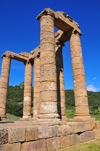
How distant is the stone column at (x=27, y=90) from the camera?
17406 mm

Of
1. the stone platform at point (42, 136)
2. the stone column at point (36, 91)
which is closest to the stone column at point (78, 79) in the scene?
the stone platform at point (42, 136)

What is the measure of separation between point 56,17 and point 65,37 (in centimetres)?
358

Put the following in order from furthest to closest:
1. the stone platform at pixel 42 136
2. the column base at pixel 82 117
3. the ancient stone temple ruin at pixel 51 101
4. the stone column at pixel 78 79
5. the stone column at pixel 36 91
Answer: the stone column at pixel 36 91 → the stone column at pixel 78 79 → the column base at pixel 82 117 → the ancient stone temple ruin at pixel 51 101 → the stone platform at pixel 42 136

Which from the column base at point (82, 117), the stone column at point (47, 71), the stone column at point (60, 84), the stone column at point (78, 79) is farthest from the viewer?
the stone column at point (60, 84)

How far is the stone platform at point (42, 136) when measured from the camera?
479 cm

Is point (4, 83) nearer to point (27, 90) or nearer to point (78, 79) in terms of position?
point (27, 90)

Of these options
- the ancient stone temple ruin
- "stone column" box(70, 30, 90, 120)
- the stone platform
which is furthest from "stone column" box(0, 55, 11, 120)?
the stone platform

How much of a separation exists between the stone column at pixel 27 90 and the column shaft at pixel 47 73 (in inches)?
409

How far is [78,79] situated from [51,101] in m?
4.83

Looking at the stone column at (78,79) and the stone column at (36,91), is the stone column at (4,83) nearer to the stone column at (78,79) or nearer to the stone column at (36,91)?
the stone column at (36,91)

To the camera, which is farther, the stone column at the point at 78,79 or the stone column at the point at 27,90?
the stone column at the point at 27,90

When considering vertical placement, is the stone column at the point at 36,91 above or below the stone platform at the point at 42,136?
above

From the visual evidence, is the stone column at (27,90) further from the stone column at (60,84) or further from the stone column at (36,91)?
the stone column at (60,84)

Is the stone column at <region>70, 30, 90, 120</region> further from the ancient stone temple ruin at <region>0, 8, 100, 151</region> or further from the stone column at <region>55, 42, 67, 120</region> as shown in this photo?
the stone column at <region>55, 42, 67, 120</region>
